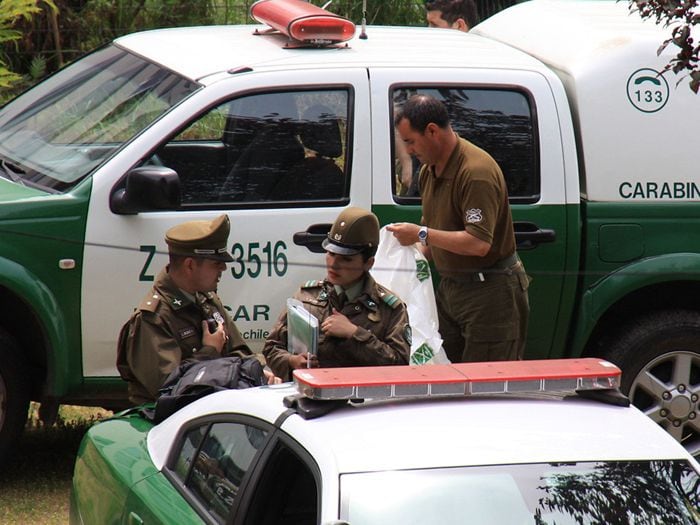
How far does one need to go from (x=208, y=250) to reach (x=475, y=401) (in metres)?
1.72

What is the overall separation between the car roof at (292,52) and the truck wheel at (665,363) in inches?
55.7

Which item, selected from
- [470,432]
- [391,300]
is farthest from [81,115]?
[470,432]

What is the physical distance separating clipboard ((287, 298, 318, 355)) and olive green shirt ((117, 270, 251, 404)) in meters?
0.28

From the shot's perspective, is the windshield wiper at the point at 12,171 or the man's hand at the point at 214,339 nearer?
the man's hand at the point at 214,339

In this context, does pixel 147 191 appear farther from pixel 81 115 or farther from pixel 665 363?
pixel 665 363

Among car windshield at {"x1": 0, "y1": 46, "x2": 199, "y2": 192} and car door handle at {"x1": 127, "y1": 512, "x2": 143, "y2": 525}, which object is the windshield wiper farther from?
car door handle at {"x1": 127, "y1": 512, "x2": 143, "y2": 525}

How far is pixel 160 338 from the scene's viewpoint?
5.04 metres

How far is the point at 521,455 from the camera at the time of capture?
346cm

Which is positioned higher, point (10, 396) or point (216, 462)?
point (216, 462)

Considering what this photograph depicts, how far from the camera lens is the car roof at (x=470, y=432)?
3.42 meters

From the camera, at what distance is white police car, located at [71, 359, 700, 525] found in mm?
3371

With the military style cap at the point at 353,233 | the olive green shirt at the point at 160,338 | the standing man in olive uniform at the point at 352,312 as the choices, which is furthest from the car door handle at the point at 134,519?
the military style cap at the point at 353,233

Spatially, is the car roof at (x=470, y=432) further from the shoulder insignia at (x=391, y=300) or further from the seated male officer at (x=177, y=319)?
the shoulder insignia at (x=391, y=300)

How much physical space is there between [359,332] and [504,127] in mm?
1610
